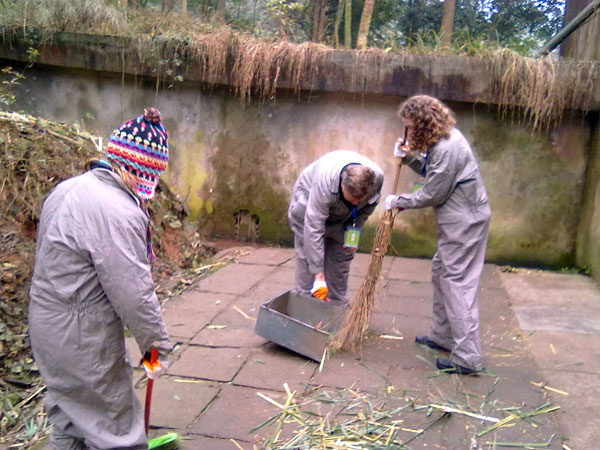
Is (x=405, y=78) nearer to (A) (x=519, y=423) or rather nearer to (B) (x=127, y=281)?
(A) (x=519, y=423)

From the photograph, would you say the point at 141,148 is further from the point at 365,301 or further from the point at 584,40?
the point at 584,40

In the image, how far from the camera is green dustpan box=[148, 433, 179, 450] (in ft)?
9.49

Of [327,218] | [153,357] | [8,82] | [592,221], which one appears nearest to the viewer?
[153,357]

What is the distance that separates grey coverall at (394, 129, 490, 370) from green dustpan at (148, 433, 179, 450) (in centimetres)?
194

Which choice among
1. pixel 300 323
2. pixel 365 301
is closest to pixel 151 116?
pixel 300 323

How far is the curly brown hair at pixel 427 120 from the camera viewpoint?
3850mm

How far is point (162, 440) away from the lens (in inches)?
116

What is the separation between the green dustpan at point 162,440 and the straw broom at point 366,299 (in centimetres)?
149

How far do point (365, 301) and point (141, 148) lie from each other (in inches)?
91.1

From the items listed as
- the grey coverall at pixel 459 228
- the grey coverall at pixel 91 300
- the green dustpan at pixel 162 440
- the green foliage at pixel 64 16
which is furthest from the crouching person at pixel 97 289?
the green foliage at pixel 64 16

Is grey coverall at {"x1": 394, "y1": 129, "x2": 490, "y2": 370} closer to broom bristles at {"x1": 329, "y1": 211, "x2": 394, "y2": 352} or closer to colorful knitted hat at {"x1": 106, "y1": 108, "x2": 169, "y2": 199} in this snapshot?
broom bristles at {"x1": 329, "y1": 211, "x2": 394, "y2": 352}

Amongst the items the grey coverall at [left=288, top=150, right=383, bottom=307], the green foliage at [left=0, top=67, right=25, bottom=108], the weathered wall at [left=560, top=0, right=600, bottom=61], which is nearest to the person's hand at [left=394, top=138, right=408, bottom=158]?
the grey coverall at [left=288, top=150, right=383, bottom=307]

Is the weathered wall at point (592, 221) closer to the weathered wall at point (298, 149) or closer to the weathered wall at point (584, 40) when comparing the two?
the weathered wall at point (298, 149)

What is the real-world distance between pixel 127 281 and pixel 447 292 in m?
2.33
